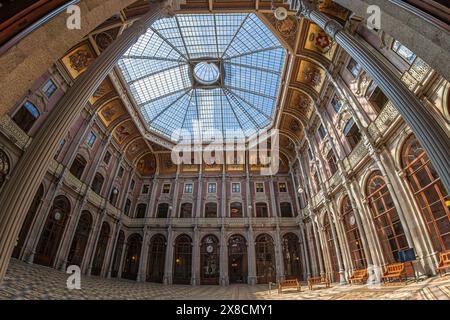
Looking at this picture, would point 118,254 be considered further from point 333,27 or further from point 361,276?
point 333,27

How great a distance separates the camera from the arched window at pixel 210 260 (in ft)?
68.3

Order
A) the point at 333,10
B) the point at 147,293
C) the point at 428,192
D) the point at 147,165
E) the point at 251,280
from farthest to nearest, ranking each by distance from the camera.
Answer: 1. the point at 147,165
2. the point at 251,280
3. the point at 333,10
4. the point at 147,293
5. the point at 428,192

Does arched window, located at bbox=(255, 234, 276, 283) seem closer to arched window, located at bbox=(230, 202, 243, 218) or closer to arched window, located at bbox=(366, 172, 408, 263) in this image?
arched window, located at bbox=(230, 202, 243, 218)

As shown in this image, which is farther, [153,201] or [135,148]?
[153,201]

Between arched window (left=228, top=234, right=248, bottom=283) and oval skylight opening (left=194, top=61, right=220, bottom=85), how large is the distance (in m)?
16.6

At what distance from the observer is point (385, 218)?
1083 centimetres

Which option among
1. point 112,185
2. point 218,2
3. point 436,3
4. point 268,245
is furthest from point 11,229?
point 268,245

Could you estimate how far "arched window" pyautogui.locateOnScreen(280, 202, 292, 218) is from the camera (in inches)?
930

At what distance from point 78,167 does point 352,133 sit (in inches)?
785

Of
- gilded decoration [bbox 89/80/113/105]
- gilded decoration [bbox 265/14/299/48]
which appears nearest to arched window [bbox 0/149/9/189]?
gilded decoration [bbox 89/80/113/105]

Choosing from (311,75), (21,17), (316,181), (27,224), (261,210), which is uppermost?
(311,75)

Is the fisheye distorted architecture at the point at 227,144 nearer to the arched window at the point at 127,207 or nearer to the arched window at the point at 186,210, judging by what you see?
the arched window at the point at 186,210

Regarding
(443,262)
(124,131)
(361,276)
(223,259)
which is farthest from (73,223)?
(443,262)

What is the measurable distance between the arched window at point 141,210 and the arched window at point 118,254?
100 inches
